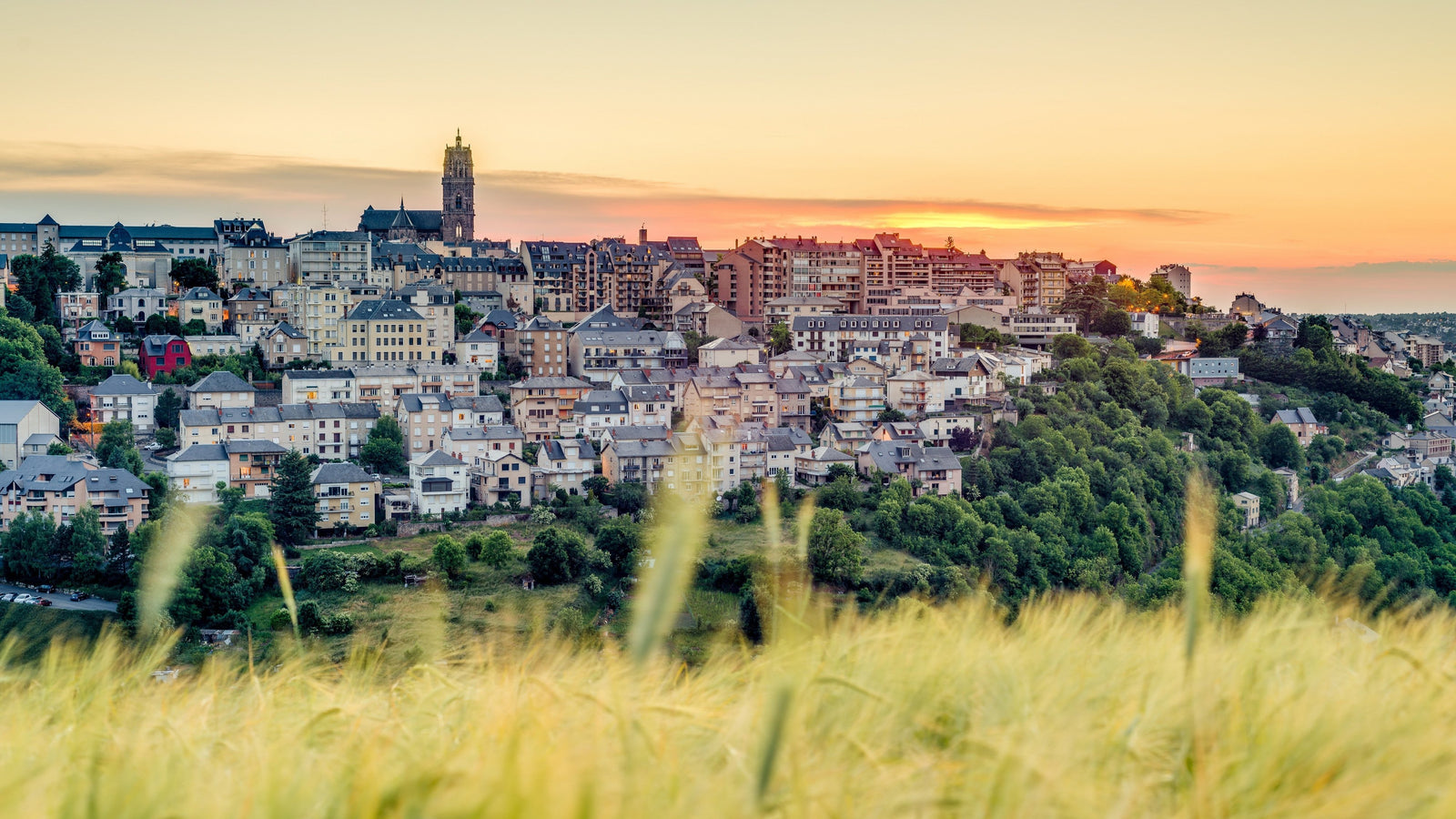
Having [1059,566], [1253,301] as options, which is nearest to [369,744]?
[1059,566]

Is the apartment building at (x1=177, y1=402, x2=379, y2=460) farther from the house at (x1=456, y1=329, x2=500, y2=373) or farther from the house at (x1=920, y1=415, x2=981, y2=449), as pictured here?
the house at (x1=920, y1=415, x2=981, y2=449)

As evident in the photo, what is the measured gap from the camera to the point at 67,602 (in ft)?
65.9

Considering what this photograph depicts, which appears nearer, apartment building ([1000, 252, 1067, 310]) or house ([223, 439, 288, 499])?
house ([223, 439, 288, 499])

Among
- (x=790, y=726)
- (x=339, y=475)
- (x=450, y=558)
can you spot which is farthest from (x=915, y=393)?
(x=790, y=726)

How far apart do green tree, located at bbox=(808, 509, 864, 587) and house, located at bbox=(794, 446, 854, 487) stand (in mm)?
5469

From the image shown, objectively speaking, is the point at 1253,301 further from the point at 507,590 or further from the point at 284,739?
the point at 284,739

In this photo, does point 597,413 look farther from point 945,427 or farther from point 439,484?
point 945,427

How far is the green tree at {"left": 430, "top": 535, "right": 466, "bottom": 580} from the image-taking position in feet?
69.2

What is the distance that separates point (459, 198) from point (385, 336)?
866 inches

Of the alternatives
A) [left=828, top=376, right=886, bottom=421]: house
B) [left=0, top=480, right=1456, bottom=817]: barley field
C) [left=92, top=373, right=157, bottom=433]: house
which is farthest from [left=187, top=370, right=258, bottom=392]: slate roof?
[left=0, top=480, right=1456, bottom=817]: barley field

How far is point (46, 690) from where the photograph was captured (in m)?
3.00

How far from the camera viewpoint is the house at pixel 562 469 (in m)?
26.2

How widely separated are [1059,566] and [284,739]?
22.8 metres

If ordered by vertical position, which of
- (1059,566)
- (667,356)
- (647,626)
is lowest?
(1059,566)
